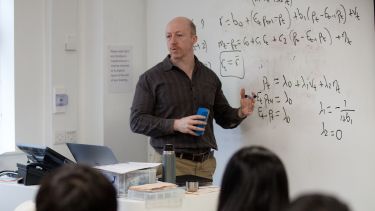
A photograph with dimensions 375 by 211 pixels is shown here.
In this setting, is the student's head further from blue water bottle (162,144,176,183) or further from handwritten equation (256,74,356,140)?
blue water bottle (162,144,176,183)

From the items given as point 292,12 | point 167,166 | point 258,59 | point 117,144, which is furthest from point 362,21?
point 117,144

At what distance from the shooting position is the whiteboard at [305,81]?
3.21 meters

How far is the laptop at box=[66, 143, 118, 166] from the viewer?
10.1 ft

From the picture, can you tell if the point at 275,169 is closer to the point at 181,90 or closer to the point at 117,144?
the point at 181,90

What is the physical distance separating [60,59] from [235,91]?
128cm

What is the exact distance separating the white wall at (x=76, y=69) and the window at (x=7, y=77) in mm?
40

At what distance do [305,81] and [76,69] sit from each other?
172cm

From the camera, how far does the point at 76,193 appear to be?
118 cm

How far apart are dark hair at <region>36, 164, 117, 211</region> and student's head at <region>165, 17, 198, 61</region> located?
2448 mm

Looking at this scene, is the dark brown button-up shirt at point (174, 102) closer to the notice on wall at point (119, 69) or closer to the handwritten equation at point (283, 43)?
the handwritten equation at point (283, 43)

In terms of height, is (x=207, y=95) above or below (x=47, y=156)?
above

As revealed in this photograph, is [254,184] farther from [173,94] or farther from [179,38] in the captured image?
[179,38]

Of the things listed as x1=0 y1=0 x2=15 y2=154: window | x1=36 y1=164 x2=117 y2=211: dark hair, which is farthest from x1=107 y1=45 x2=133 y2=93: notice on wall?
x1=36 y1=164 x2=117 y2=211: dark hair

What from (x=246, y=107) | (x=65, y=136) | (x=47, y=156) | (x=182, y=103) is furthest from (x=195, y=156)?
(x=65, y=136)
